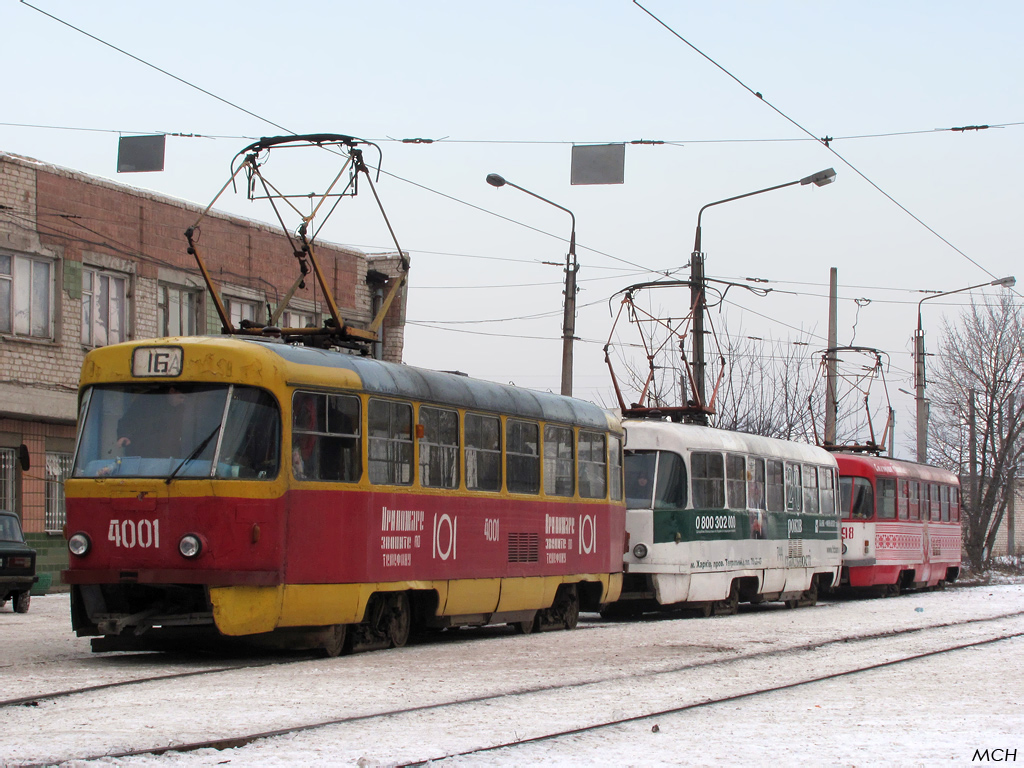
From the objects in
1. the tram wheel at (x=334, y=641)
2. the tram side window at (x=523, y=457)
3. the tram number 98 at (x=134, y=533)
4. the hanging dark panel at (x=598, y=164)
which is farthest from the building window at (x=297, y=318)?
the tram number 98 at (x=134, y=533)

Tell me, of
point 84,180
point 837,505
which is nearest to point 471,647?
point 837,505

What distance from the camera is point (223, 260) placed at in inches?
1204

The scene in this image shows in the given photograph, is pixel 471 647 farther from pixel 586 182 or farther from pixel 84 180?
pixel 84 180

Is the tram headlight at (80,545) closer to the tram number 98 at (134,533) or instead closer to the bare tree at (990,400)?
the tram number 98 at (134,533)

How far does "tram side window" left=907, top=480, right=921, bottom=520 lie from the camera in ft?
97.9

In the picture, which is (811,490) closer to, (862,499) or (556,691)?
(862,499)

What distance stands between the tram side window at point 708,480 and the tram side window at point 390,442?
294 inches

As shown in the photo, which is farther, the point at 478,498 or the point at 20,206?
the point at 20,206

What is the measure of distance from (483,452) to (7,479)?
1348cm

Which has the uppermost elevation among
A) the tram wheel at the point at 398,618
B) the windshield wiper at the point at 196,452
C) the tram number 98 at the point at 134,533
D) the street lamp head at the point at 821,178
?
the street lamp head at the point at 821,178

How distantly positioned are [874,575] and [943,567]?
5209mm

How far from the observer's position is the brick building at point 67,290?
25750mm

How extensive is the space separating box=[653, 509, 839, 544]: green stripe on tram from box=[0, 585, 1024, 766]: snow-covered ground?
432 centimetres

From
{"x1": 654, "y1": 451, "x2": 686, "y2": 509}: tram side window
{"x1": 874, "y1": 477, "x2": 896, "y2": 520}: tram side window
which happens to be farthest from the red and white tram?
{"x1": 654, "y1": 451, "x2": 686, "y2": 509}: tram side window
